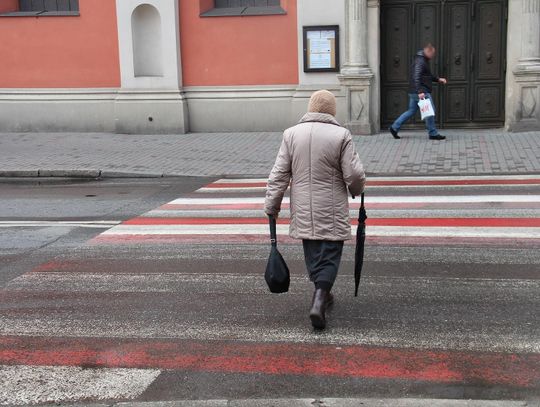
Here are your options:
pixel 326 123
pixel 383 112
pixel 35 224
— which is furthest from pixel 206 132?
pixel 326 123

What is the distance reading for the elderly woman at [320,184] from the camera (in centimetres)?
557

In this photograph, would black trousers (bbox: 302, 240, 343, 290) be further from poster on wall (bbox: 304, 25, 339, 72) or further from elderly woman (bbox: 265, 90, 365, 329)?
poster on wall (bbox: 304, 25, 339, 72)

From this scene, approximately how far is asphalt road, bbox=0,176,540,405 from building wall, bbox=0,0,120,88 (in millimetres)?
8576

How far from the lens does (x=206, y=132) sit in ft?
58.0

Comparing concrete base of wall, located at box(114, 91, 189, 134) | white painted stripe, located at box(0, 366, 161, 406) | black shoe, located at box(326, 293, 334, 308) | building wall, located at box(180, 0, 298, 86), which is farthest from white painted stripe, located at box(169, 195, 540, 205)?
building wall, located at box(180, 0, 298, 86)

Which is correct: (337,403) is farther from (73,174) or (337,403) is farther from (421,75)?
(421,75)

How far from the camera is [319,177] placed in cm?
563

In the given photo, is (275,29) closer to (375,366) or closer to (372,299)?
(372,299)

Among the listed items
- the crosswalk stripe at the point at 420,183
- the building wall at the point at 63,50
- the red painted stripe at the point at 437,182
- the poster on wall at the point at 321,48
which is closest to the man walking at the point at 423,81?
the poster on wall at the point at 321,48

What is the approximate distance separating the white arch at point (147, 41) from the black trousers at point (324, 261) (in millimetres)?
12877

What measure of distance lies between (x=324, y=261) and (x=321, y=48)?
11473 mm

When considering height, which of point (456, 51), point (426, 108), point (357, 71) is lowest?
point (426, 108)

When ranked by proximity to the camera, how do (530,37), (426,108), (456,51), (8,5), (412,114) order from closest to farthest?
(426,108)
(412,114)
(530,37)
(456,51)
(8,5)

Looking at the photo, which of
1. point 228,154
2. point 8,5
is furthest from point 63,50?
point 228,154
